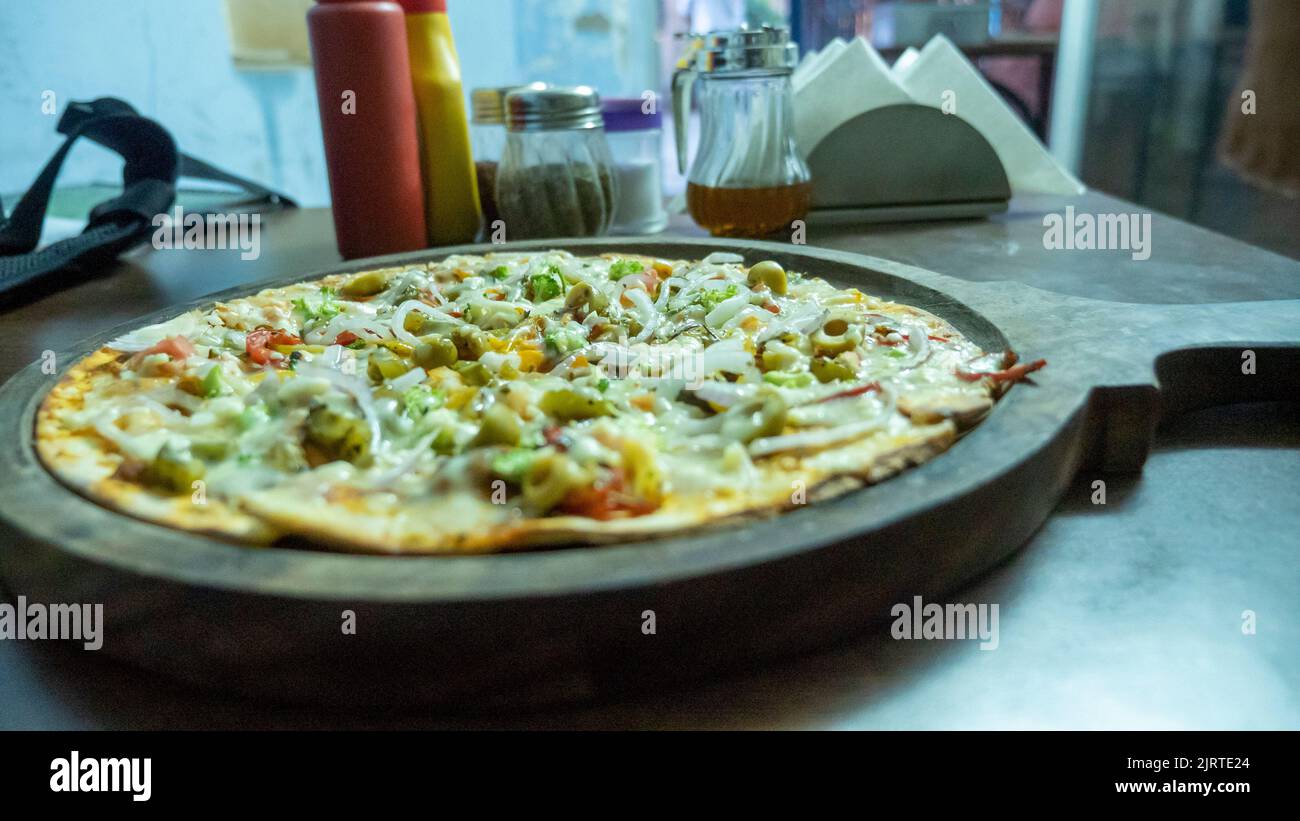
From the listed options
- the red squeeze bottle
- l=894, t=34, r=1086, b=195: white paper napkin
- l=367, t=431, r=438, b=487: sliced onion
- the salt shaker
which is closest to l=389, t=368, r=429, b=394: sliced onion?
l=367, t=431, r=438, b=487: sliced onion

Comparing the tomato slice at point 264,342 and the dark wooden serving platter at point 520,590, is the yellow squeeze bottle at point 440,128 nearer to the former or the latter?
the tomato slice at point 264,342

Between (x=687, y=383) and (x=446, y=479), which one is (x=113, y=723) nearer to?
(x=446, y=479)

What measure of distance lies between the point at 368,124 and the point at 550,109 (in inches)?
21.3

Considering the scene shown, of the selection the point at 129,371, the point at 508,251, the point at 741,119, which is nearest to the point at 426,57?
the point at 508,251

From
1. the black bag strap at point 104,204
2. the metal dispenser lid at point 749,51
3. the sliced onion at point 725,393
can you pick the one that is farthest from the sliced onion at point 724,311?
the black bag strap at point 104,204

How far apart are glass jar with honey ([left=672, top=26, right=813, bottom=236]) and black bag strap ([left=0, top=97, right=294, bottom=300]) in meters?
1.85

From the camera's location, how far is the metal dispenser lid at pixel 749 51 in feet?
8.72

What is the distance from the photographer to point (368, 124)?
2717 mm

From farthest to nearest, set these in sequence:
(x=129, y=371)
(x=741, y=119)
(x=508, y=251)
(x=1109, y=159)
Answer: (x=1109, y=159) → (x=741, y=119) → (x=508, y=251) → (x=129, y=371)

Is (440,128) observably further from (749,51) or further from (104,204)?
(104,204)

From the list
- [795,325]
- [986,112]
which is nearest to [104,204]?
[795,325]

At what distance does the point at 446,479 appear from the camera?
1235 mm

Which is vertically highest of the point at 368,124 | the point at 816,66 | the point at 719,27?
the point at 719,27
